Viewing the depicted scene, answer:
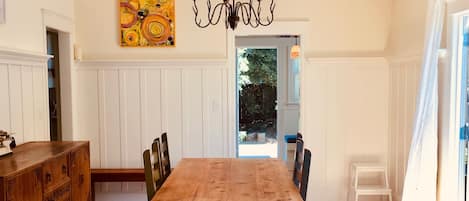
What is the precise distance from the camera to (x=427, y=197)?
309 cm

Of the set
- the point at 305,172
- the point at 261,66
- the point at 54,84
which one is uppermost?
the point at 261,66

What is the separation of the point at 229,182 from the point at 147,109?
2016 millimetres

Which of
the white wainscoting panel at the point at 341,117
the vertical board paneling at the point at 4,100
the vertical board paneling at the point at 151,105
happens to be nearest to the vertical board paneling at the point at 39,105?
the vertical board paneling at the point at 4,100

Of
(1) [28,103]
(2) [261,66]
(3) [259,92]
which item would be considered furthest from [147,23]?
(3) [259,92]

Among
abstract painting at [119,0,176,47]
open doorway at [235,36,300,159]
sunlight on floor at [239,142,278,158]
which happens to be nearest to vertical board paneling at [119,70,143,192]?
abstract painting at [119,0,176,47]

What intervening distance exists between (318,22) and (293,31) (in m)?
0.29

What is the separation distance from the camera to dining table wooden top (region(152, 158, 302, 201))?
2.22 metres

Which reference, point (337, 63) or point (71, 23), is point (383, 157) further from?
point (71, 23)

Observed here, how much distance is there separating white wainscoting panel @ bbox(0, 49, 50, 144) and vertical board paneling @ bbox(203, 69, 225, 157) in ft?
5.10

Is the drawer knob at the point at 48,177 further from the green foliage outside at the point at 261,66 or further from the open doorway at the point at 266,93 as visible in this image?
the green foliage outside at the point at 261,66

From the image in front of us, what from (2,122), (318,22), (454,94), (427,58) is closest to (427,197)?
(454,94)

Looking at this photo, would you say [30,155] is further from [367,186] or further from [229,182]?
[367,186]

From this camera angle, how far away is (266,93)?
24.1 ft

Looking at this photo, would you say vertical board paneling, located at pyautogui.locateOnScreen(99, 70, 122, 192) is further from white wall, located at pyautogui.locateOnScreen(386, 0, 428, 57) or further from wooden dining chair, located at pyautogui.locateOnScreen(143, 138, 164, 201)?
white wall, located at pyautogui.locateOnScreen(386, 0, 428, 57)
